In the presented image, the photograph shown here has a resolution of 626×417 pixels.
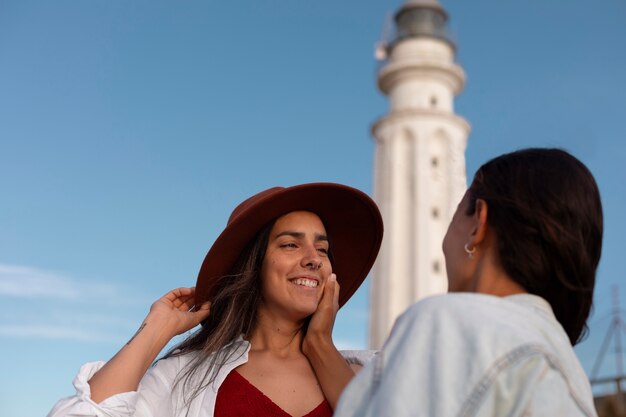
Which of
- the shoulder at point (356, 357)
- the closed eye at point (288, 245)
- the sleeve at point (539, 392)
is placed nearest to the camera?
the sleeve at point (539, 392)

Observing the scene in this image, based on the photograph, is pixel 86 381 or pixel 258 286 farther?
pixel 258 286

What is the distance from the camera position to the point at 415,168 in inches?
1043

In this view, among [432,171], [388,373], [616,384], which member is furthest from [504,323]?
[432,171]

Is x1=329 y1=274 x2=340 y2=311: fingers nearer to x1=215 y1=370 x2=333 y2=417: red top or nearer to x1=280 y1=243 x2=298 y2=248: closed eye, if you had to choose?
x1=280 y1=243 x2=298 y2=248: closed eye

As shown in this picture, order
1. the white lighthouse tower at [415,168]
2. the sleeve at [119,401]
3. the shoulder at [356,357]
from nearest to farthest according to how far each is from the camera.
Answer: the sleeve at [119,401]
the shoulder at [356,357]
the white lighthouse tower at [415,168]

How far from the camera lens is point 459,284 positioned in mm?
1833

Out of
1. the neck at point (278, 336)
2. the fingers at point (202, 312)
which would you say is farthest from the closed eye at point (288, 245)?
the fingers at point (202, 312)

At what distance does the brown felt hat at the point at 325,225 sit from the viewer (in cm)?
338

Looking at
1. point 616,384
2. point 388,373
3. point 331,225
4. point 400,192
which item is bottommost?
point 616,384

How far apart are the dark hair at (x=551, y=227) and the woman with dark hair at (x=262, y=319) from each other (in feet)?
5.02

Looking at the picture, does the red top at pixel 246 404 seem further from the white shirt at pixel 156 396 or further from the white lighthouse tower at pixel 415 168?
the white lighthouse tower at pixel 415 168

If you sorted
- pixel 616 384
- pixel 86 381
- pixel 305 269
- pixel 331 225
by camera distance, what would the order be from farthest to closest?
pixel 616 384 → pixel 331 225 → pixel 305 269 → pixel 86 381

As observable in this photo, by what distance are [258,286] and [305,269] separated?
299 millimetres

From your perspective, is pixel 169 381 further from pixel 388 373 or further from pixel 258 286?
pixel 388 373
